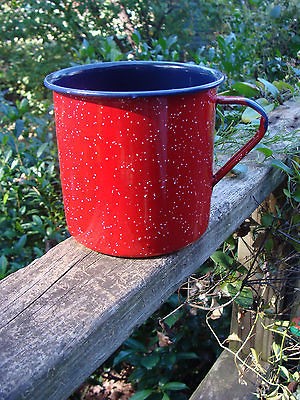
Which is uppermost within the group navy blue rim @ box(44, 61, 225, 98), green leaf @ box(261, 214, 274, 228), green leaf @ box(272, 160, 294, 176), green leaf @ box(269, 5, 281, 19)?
navy blue rim @ box(44, 61, 225, 98)

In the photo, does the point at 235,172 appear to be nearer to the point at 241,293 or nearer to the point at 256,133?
the point at 256,133

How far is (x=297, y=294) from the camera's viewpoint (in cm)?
116

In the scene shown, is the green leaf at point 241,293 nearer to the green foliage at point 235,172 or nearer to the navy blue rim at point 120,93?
the green foliage at point 235,172

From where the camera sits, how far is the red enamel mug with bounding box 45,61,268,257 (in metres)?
0.50

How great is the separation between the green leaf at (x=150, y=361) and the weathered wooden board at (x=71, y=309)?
653mm

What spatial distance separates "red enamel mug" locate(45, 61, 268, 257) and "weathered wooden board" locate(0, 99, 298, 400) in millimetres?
28

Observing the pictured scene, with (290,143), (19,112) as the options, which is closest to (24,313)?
(290,143)

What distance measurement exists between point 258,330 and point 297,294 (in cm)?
13

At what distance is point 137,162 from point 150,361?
880mm

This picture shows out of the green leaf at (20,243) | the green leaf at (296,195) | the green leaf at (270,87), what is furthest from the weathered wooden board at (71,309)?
the green leaf at (20,243)

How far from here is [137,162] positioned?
51 centimetres

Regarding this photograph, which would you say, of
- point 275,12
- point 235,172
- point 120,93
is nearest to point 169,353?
point 235,172

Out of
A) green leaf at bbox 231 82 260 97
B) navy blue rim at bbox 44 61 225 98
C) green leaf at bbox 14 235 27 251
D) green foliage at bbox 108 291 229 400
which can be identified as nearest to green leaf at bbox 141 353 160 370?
green foliage at bbox 108 291 229 400

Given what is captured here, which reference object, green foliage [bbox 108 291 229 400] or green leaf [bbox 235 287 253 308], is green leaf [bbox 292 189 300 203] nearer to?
green leaf [bbox 235 287 253 308]
